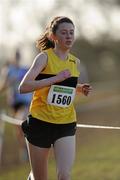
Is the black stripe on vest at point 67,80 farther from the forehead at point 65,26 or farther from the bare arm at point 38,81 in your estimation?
the forehead at point 65,26

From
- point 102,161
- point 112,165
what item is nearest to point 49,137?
point 112,165

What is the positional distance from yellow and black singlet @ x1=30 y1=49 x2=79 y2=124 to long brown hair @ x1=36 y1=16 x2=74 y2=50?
0.60 ft

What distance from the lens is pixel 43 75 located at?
659 cm

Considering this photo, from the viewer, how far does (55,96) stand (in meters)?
6.60

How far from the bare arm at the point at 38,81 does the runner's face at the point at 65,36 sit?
0.23m

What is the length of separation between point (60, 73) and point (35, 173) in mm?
936

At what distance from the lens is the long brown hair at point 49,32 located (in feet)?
22.0

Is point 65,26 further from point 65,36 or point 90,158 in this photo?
point 90,158

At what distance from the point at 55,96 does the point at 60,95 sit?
6 cm

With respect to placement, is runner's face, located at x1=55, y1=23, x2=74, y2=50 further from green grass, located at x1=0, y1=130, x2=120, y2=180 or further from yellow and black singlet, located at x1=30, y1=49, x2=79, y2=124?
green grass, located at x1=0, y1=130, x2=120, y2=180

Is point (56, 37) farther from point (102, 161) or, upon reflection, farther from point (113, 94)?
point (113, 94)

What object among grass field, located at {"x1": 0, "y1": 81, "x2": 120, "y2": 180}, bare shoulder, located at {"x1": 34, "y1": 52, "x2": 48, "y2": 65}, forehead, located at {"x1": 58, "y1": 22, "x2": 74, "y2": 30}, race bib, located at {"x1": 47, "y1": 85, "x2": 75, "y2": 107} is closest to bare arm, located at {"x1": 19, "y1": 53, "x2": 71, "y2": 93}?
bare shoulder, located at {"x1": 34, "y1": 52, "x2": 48, "y2": 65}

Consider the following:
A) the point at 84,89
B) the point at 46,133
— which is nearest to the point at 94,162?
the point at 84,89

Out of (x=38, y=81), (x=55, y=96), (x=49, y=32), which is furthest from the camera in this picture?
(x=49, y=32)
